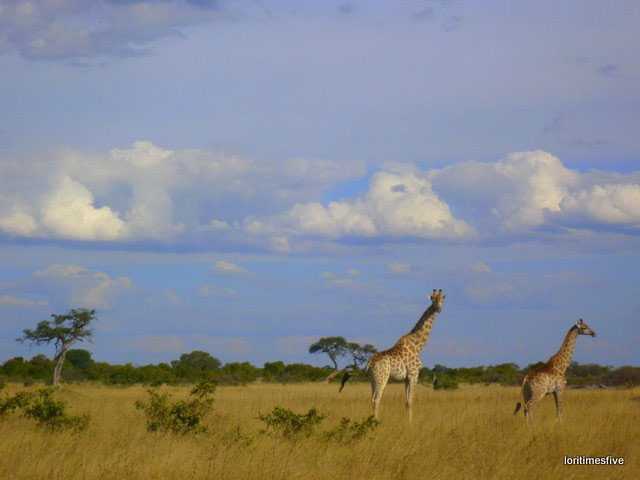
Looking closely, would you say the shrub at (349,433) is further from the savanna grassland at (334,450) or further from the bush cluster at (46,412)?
the bush cluster at (46,412)

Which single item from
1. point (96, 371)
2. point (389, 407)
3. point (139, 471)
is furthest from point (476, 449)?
point (96, 371)

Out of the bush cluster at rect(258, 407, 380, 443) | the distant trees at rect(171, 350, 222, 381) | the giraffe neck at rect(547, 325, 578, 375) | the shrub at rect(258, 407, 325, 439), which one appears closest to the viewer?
the bush cluster at rect(258, 407, 380, 443)

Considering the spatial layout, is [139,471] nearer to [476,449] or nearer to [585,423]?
[476,449]

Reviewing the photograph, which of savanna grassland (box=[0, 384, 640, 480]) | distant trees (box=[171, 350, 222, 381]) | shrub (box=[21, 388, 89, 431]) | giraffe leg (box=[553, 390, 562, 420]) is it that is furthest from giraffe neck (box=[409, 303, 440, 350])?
distant trees (box=[171, 350, 222, 381])

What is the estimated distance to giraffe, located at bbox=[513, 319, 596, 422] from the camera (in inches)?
722

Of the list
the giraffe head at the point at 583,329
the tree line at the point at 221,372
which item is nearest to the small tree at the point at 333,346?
the tree line at the point at 221,372

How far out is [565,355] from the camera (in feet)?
65.9

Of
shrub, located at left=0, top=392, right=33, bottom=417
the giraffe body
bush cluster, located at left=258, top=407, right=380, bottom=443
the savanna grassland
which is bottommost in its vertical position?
the savanna grassland

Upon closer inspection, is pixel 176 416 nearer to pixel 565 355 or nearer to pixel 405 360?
pixel 405 360

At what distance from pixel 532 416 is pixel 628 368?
2770cm

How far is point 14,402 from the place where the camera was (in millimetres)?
16438

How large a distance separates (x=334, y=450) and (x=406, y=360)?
20.2ft

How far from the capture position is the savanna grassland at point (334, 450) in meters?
11.2

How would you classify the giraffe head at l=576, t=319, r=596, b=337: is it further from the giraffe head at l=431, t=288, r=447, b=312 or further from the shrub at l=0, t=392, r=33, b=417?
the shrub at l=0, t=392, r=33, b=417
